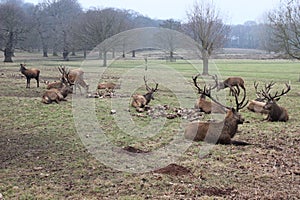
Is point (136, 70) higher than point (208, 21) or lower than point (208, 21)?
lower

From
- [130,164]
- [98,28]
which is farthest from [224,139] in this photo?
[98,28]

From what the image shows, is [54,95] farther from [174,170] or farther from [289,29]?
[289,29]

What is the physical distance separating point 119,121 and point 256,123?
4.00 metres

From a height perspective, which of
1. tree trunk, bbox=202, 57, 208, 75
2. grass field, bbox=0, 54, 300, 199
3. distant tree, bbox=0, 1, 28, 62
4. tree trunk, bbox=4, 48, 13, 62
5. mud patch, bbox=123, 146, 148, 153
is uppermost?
distant tree, bbox=0, 1, 28, 62

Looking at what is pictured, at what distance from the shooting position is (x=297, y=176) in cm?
659

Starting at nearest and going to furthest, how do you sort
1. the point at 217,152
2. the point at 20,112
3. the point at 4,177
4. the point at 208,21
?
the point at 4,177 < the point at 217,152 < the point at 20,112 < the point at 208,21

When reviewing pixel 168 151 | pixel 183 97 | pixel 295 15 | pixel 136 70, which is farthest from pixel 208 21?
pixel 168 151

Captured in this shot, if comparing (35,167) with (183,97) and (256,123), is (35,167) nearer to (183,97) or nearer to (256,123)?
(256,123)

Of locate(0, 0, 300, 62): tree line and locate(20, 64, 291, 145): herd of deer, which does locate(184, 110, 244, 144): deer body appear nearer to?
locate(20, 64, 291, 145): herd of deer

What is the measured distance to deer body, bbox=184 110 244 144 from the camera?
8836 millimetres

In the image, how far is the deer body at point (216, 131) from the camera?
8836 mm

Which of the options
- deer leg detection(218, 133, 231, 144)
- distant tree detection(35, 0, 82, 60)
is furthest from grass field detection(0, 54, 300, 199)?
distant tree detection(35, 0, 82, 60)

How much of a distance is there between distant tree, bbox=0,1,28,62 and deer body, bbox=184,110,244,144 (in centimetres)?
4394

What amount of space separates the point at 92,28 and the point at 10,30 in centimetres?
1085
